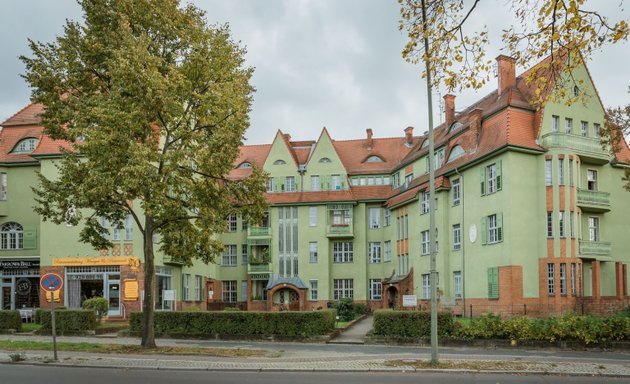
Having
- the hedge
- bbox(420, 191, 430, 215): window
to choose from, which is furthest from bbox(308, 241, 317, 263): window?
the hedge

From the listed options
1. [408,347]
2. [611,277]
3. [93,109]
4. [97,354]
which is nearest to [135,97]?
[93,109]

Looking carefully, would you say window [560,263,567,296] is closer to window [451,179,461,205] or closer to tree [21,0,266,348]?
window [451,179,461,205]

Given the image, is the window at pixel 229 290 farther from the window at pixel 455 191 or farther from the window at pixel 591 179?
the window at pixel 591 179

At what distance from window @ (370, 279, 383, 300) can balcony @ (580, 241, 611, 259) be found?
19.9m

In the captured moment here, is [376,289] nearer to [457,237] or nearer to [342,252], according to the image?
[342,252]

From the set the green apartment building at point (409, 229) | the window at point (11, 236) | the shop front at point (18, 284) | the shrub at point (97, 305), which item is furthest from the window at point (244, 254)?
the shrub at point (97, 305)

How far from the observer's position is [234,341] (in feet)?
89.1

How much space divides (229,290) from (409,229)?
1778cm

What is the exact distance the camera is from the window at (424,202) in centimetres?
4470

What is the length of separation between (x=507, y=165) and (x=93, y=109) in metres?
23.8

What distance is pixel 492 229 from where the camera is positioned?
37375 mm

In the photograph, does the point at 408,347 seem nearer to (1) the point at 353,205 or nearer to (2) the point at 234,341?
(2) the point at 234,341

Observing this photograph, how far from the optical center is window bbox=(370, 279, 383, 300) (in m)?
53.6

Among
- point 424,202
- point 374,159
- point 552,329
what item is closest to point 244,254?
point 374,159
